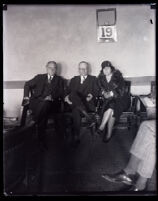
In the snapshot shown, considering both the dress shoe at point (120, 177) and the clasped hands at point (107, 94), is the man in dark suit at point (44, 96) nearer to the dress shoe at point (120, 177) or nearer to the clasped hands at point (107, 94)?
the clasped hands at point (107, 94)

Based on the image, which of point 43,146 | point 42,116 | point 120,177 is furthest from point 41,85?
point 120,177

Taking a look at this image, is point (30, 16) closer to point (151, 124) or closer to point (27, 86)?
point (27, 86)

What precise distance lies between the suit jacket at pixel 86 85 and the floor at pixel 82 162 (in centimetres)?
33

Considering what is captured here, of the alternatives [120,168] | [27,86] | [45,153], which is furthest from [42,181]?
[27,86]

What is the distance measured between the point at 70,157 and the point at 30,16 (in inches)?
49.6

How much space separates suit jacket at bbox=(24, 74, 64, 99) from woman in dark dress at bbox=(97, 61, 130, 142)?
0.33m

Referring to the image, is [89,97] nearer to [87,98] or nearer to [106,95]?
[87,98]

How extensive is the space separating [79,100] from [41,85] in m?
0.35

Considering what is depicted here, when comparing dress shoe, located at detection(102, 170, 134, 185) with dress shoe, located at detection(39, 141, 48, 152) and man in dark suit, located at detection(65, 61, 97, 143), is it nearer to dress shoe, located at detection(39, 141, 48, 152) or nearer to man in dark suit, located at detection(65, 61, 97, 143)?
man in dark suit, located at detection(65, 61, 97, 143)

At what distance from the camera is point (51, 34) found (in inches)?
86.4

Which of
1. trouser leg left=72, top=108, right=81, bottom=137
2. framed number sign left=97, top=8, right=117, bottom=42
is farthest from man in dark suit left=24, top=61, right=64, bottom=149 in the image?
framed number sign left=97, top=8, right=117, bottom=42

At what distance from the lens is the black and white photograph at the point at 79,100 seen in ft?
7.10

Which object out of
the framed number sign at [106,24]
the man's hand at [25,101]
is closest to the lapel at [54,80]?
the man's hand at [25,101]

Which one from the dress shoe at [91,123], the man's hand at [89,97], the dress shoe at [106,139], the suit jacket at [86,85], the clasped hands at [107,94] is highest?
the suit jacket at [86,85]
